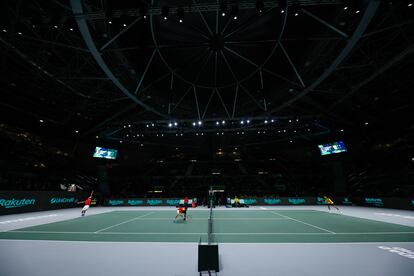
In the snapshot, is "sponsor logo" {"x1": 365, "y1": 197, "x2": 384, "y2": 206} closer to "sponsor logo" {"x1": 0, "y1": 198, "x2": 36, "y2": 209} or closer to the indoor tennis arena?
the indoor tennis arena

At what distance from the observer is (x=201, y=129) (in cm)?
3631

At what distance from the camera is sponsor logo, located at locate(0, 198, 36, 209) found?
67.2ft

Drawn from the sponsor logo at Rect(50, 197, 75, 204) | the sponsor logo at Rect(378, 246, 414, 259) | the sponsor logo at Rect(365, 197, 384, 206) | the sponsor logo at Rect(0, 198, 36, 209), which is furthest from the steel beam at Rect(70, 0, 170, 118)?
the sponsor logo at Rect(365, 197, 384, 206)

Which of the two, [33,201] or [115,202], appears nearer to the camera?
[33,201]

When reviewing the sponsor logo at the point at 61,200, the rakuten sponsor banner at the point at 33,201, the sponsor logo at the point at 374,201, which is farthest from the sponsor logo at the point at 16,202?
the sponsor logo at the point at 374,201

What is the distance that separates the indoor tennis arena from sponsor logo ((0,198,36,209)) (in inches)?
4.5

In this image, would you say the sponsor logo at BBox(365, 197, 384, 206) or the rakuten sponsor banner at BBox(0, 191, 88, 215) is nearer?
the rakuten sponsor banner at BBox(0, 191, 88, 215)

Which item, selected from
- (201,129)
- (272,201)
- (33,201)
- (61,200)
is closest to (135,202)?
(61,200)

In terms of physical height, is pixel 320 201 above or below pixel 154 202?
above

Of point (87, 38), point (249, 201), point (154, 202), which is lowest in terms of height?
point (154, 202)

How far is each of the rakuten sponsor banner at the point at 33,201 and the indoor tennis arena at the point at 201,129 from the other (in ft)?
0.48

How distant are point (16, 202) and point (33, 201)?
2224 mm

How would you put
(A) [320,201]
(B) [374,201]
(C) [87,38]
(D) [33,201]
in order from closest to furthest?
(C) [87,38] < (D) [33,201] < (B) [374,201] < (A) [320,201]

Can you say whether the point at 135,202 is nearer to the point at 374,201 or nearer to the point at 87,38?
the point at 87,38
